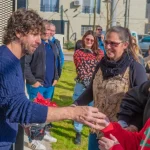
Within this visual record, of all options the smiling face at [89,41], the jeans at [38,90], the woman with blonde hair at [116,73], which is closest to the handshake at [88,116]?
the woman with blonde hair at [116,73]

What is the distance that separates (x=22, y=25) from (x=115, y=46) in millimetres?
1126

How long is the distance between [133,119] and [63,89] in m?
7.54

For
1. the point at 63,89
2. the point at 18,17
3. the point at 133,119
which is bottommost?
the point at 63,89

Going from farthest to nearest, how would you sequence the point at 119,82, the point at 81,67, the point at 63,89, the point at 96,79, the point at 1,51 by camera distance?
the point at 63,89, the point at 81,67, the point at 96,79, the point at 119,82, the point at 1,51

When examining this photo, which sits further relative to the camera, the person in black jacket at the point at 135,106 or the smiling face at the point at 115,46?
the smiling face at the point at 115,46

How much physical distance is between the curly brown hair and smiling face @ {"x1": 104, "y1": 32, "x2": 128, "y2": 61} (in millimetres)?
935

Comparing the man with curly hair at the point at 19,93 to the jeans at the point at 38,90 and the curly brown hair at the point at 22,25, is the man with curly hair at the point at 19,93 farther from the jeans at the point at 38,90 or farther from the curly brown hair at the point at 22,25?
the jeans at the point at 38,90

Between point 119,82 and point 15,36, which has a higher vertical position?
point 15,36

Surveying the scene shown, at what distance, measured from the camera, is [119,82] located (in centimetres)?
362

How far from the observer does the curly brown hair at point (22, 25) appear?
9.50 feet

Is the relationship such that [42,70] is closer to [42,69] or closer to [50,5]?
[42,69]

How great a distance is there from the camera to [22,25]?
9.52ft

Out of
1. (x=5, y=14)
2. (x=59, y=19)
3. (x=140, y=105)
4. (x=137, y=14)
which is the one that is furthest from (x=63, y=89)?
(x=137, y=14)

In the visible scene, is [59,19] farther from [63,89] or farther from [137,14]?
[63,89]
